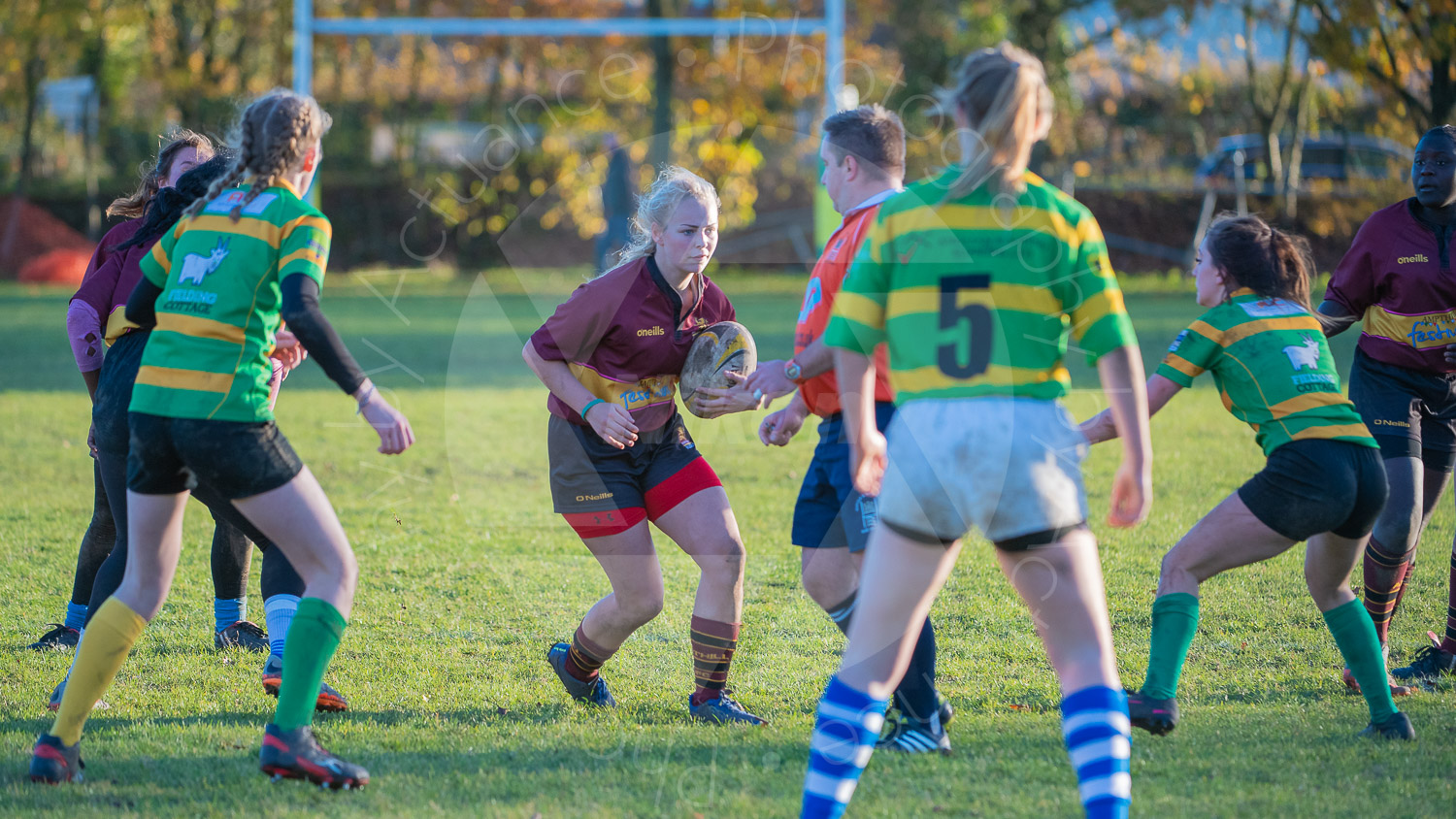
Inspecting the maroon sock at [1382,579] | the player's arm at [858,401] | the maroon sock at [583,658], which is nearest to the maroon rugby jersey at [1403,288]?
the maroon sock at [1382,579]

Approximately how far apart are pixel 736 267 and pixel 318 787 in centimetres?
2263

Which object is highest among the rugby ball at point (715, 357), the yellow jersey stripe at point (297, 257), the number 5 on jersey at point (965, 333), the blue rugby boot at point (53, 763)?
the number 5 on jersey at point (965, 333)

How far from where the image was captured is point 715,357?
13.7 ft

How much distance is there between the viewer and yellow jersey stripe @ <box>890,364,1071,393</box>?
2.63 m

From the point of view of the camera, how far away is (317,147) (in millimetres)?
3375

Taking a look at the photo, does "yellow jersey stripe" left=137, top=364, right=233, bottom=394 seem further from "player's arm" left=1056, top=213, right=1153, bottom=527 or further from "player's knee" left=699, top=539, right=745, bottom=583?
"player's arm" left=1056, top=213, right=1153, bottom=527

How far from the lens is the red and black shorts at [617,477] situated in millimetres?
4062

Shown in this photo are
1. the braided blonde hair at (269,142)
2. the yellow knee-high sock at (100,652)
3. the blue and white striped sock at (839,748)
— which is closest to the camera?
the blue and white striped sock at (839,748)

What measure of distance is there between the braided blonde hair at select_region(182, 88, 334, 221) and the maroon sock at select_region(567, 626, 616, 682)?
5.98 feet

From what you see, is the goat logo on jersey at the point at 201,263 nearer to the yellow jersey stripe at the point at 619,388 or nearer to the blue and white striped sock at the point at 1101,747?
the yellow jersey stripe at the point at 619,388

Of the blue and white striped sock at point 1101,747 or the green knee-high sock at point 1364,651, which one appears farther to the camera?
the green knee-high sock at point 1364,651

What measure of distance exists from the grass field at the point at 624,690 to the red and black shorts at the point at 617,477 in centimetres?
69

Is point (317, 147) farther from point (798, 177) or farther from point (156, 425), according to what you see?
point (798, 177)

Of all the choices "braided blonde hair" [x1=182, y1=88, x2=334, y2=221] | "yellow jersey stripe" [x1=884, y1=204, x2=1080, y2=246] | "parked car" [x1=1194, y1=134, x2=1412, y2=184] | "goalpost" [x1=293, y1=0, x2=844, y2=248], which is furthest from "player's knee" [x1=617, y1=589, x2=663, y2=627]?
"parked car" [x1=1194, y1=134, x2=1412, y2=184]
